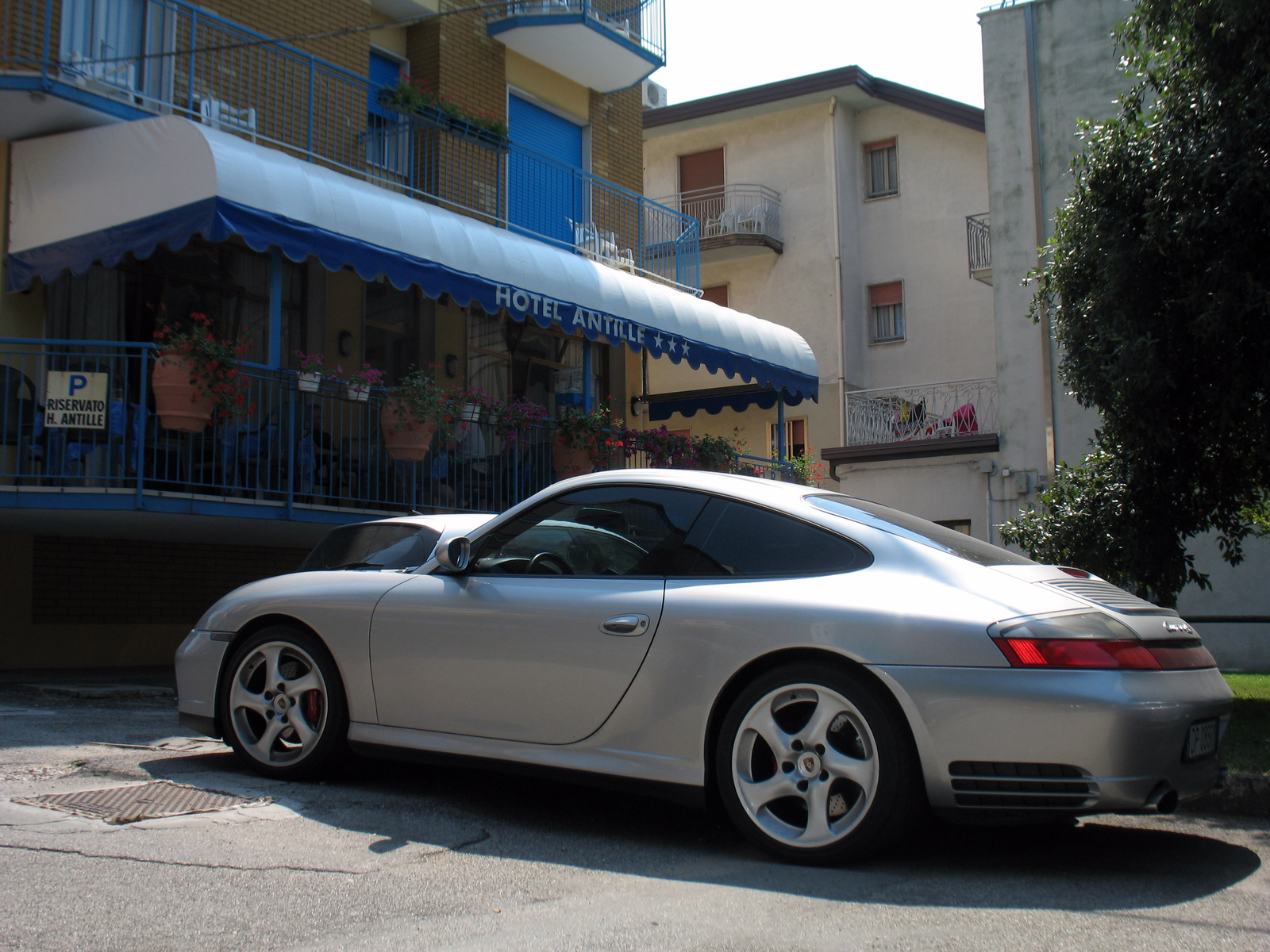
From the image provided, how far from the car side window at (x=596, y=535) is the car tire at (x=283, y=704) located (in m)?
0.88

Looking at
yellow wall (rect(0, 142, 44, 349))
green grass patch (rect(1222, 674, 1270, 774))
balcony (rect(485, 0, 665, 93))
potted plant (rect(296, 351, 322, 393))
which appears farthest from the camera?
balcony (rect(485, 0, 665, 93))

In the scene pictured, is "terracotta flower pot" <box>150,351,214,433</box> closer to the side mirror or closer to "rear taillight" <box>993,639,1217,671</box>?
the side mirror

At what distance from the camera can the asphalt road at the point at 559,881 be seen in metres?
3.17

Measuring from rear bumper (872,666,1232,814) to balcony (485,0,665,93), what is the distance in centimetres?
1326

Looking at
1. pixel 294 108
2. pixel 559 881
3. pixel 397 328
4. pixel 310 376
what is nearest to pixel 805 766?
pixel 559 881

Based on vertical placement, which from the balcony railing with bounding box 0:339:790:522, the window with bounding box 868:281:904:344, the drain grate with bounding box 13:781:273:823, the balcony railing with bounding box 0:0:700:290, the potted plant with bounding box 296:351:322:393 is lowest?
the drain grate with bounding box 13:781:273:823

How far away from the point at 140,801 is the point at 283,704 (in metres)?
0.76

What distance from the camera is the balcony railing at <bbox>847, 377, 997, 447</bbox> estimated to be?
840 inches

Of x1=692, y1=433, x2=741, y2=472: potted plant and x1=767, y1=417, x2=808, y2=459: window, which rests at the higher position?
x1=767, y1=417, x2=808, y2=459: window

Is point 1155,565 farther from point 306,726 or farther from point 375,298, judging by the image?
point 375,298

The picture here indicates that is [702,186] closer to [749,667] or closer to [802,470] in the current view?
[802,470]

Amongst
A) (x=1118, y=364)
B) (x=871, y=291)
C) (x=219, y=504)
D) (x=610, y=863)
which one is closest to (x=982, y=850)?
(x=610, y=863)


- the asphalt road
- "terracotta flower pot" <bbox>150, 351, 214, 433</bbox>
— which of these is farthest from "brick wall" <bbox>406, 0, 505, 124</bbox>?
the asphalt road

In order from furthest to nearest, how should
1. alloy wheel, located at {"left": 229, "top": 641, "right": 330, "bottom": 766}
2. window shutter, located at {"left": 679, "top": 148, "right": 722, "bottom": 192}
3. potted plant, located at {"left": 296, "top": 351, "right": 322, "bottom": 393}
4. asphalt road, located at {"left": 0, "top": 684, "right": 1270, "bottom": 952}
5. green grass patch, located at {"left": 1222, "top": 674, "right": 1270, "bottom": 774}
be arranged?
window shutter, located at {"left": 679, "top": 148, "right": 722, "bottom": 192} → potted plant, located at {"left": 296, "top": 351, "right": 322, "bottom": 393} → green grass patch, located at {"left": 1222, "top": 674, "right": 1270, "bottom": 774} → alloy wheel, located at {"left": 229, "top": 641, "right": 330, "bottom": 766} → asphalt road, located at {"left": 0, "top": 684, "right": 1270, "bottom": 952}
